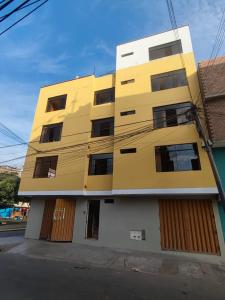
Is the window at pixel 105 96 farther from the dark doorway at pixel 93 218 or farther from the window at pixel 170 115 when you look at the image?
the dark doorway at pixel 93 218

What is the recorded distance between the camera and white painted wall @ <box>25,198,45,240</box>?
15047 mm

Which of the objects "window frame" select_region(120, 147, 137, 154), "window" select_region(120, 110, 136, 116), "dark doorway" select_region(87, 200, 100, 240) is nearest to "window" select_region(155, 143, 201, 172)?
"window frame" select_region(120, 147, 137, 154)

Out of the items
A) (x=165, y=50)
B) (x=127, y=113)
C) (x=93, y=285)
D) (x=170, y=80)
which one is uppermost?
(x=165, y=50)

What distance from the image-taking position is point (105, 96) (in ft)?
56.1

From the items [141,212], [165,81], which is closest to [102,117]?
[165,81]

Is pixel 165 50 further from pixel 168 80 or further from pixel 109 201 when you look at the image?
pixel 109 201

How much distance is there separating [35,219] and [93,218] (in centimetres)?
454

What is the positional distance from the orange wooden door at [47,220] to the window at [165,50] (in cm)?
1395

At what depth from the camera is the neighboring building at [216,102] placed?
431 inches

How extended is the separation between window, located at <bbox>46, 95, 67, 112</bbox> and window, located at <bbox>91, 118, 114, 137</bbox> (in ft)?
14.5

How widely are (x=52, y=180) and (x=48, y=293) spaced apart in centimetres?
989

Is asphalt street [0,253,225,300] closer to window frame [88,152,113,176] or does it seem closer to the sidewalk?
the sidewalk

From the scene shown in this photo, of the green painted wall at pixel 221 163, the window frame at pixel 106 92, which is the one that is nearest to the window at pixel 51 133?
the window frame at pixel 106 92

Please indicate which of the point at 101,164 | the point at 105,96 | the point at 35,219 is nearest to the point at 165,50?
the point at 105,96
